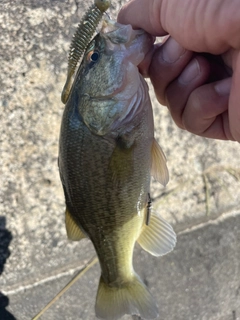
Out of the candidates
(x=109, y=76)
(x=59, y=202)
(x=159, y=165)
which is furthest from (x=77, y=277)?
(x=109, y=76)

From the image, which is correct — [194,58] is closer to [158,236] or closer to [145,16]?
[145,16]

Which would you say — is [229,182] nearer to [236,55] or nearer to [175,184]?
[175,184]

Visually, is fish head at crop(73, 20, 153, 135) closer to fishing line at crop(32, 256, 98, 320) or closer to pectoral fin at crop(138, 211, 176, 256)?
pectoral fin at crop(138, 211, 176, 256)

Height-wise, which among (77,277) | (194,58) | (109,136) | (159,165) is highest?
(194,58)

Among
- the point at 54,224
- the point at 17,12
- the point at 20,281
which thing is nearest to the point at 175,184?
the point at 54,224

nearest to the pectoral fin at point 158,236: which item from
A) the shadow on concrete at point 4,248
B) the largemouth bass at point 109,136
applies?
the largemouth bass at point 109,136

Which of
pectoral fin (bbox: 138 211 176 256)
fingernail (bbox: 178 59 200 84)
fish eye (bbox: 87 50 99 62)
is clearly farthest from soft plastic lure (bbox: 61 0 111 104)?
pectoral fin (bbox: 138 211 176 256)
